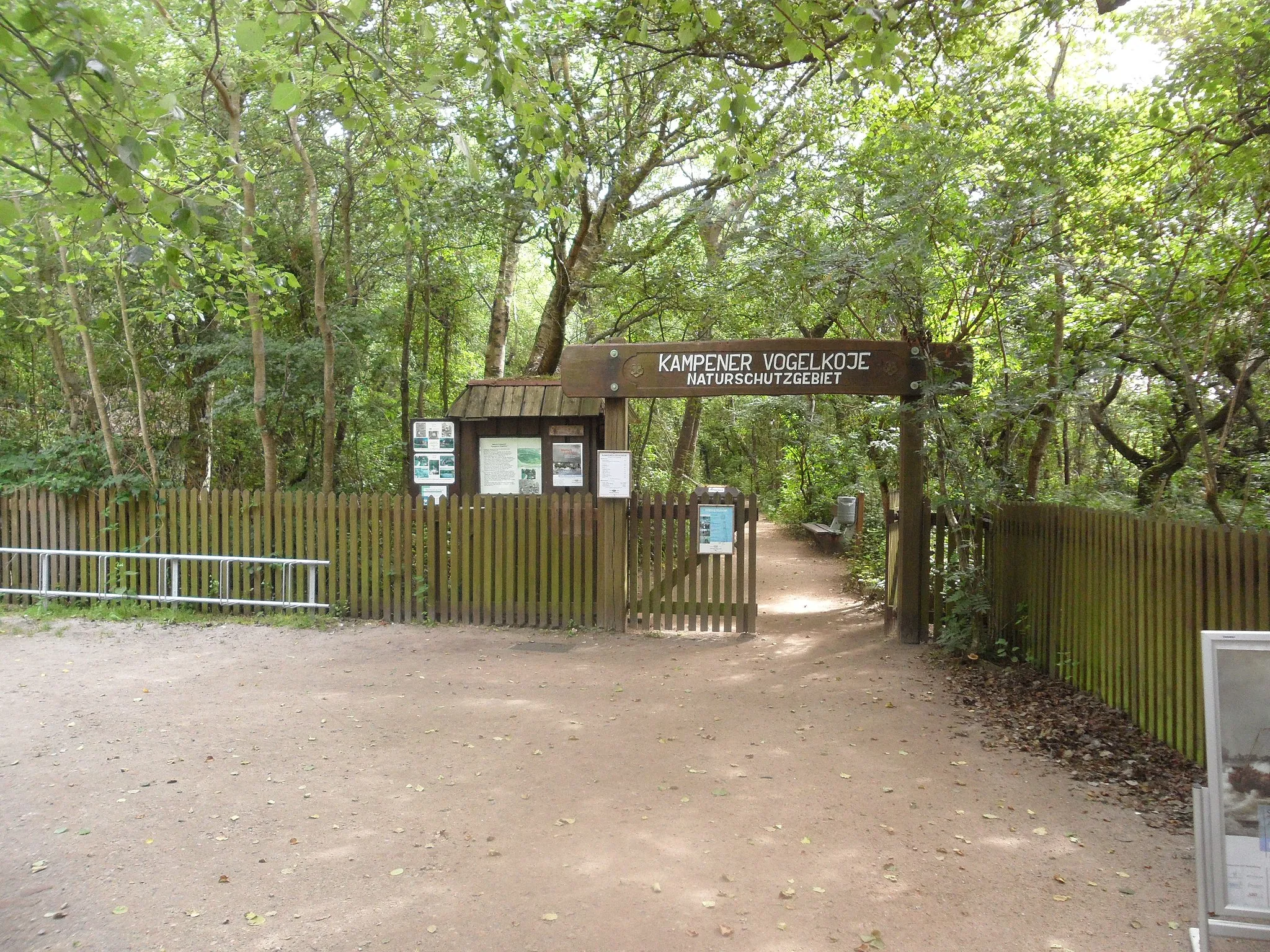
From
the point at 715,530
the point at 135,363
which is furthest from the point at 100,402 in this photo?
the point at 715,530

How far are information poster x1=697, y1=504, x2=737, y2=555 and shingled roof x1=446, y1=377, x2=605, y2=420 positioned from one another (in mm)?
2340

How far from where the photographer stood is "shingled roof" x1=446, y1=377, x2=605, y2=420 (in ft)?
37.3

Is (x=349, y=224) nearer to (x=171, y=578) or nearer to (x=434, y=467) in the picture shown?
(x=434, y=467)

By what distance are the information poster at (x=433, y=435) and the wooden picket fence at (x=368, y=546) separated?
1.07 meters

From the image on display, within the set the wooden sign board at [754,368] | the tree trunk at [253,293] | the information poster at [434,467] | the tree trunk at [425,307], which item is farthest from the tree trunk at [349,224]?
the wooden sign board at [754,368]

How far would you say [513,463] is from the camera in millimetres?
11711

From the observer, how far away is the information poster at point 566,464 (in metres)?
11.6

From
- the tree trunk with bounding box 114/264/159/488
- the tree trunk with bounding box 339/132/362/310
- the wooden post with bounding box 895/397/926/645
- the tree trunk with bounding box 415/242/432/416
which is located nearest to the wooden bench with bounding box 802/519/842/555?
the tree trunk with bounding box 415/242/432/416

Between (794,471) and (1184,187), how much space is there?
19849 mm

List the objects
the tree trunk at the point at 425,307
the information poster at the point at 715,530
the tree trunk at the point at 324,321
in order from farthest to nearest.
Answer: the tree trunk at the point at 425,307 < the tree trunk at the point at 324,321 < the information poster at the point at 715,530

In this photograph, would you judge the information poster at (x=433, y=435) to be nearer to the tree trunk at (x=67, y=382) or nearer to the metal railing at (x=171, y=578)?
the metal railing at (x=171, y=578)

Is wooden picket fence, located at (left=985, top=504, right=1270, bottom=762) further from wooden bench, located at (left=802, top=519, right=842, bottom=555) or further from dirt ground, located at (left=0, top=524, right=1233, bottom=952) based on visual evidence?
wooden bench, located at (left=802, top=519, right=842, bottom=555)

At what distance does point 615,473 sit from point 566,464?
1961 millimetres

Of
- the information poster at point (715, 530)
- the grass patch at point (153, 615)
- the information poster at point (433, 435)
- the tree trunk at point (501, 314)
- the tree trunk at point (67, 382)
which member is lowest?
the grass patch at point (153, 615)
